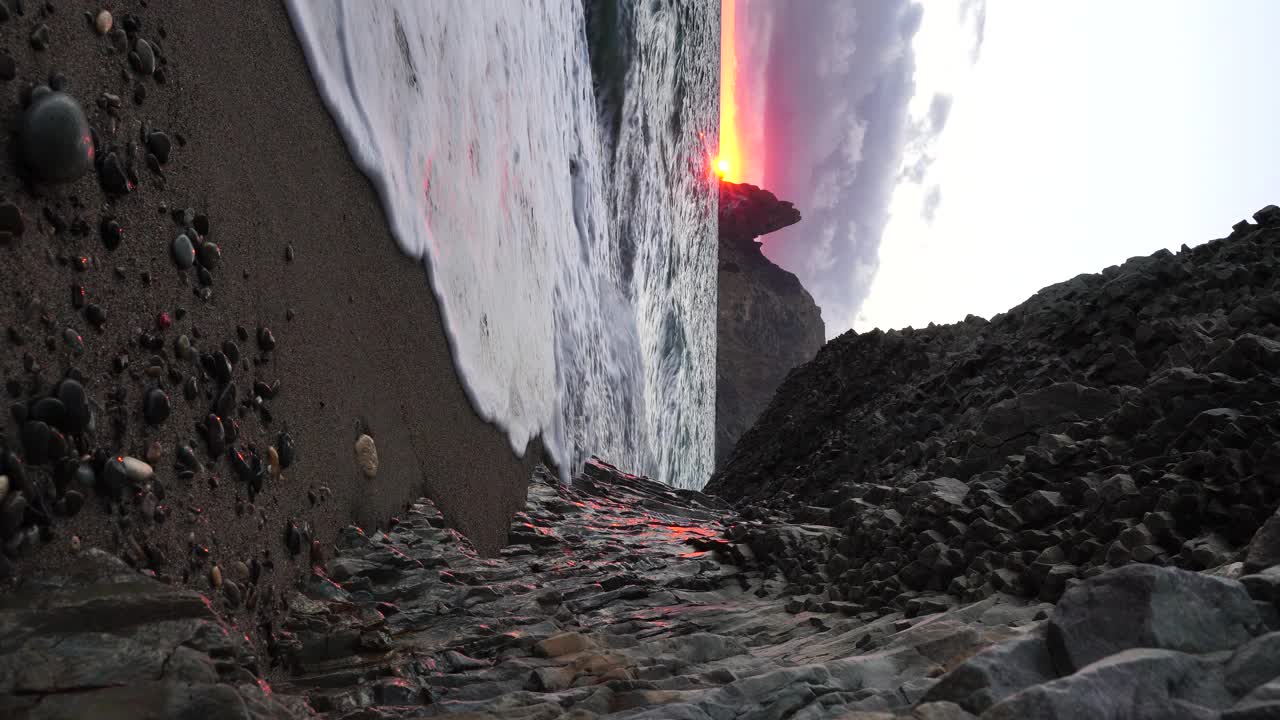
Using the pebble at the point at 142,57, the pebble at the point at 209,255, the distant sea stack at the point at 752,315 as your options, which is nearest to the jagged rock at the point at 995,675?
the pebble at the point at 209,255

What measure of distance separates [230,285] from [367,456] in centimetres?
68

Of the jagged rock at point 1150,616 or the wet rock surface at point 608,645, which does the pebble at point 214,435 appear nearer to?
the wet rock surface at point 608,645

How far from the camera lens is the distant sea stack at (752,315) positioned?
20719 mm

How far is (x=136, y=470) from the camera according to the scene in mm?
1144

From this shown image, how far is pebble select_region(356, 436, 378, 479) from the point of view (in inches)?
79.6

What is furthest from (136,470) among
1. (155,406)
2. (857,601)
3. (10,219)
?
(857,601)

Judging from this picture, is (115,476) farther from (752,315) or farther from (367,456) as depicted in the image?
(752,315)

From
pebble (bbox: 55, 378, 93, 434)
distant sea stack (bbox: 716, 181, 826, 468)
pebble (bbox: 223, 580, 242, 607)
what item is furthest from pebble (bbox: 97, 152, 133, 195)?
distant sea stack (bbox: 716, 181, 826, 468)

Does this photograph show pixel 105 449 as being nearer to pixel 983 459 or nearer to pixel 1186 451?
pixel 1186 451

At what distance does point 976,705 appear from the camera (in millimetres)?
954

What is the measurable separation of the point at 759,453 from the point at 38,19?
7787 mm

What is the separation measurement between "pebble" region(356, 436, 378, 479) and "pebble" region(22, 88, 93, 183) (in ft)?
3.45

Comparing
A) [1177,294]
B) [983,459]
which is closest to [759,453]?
[1177,294]

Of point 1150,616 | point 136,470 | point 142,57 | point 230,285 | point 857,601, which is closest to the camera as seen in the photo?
point 1150,616
